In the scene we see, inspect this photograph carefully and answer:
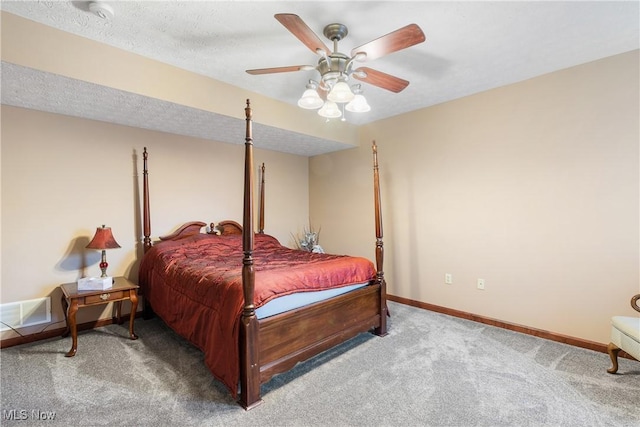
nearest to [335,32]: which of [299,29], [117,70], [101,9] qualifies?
[299,29]

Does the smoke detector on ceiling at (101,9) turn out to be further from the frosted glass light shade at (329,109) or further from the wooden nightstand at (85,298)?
the wooden nightstand at (85,298)

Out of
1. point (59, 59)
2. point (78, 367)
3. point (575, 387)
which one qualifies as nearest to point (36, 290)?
point (78, 367)

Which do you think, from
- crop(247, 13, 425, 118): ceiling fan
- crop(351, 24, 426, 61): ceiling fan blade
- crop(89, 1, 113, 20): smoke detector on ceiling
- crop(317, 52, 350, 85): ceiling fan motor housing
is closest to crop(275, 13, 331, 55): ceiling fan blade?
crop(247, 13, 425, 118): ceiling fan

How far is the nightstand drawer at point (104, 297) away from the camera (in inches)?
103

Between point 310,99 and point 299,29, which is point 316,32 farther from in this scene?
point 299,29

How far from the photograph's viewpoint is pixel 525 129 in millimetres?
2951

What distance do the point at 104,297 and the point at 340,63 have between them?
2.79m

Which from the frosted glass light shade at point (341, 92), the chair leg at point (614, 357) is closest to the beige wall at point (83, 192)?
the frosted glass light shade at point (341, 92)

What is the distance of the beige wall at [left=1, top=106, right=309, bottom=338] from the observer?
2.78 metres

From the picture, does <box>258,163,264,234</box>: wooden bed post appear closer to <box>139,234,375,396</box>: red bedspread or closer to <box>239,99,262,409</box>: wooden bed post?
<box>139,234,375,396</box>: red bedspread

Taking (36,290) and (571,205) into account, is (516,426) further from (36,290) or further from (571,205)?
(36,290)

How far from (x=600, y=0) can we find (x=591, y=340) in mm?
2598

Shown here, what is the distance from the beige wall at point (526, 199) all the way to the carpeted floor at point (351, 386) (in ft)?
1.64

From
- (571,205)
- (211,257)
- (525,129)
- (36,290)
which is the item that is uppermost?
(525,129)
